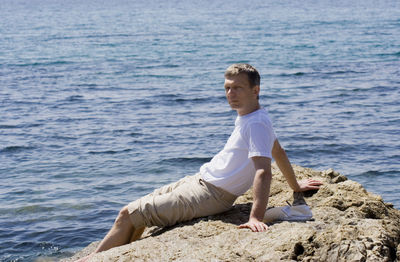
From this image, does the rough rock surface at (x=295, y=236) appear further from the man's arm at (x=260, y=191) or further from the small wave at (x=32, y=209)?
the small wave at (x=32, y=209)

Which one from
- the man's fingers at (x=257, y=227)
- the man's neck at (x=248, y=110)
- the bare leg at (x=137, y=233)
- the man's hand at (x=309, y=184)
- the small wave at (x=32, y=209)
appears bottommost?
the small wave at (x=32, y=209)

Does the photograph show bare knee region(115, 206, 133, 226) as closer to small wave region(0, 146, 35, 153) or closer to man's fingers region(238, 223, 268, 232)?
man's fingers region(238, 223, 268, 232)

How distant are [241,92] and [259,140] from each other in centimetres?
44

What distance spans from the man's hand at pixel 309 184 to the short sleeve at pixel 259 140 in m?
0.73

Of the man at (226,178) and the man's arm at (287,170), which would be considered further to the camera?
the man's arm at (287,170)

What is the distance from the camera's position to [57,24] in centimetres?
4656

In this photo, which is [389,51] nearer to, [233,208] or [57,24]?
[233,208]

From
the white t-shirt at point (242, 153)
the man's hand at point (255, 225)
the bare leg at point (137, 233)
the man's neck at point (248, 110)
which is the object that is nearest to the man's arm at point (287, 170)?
the white t-shirt at point (242, 153)

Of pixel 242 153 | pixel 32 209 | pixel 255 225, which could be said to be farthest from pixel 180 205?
pixel 32 209

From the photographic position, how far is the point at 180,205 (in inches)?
210

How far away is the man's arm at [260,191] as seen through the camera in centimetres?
490

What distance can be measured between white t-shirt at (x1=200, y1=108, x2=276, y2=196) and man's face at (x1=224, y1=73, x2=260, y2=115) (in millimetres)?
85

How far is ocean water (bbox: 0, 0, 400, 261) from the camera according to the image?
32.7 feet

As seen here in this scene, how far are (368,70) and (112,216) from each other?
1572 centimetres
